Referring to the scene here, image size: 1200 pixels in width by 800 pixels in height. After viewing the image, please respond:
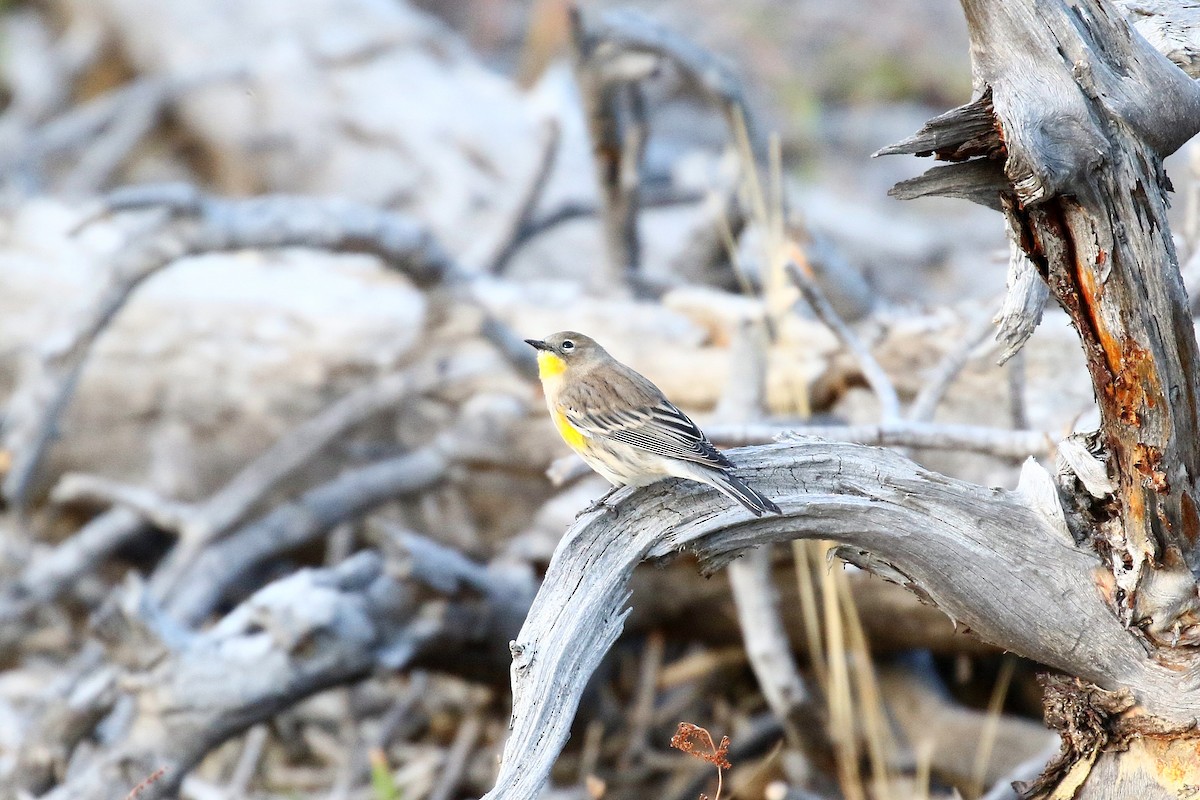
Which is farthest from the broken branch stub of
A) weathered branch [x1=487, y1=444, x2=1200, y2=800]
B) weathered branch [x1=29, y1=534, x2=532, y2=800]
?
weathered branch [x1=29, y1=534, x2=532, y2=800]

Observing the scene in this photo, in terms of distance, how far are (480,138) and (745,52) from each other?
5065 mm

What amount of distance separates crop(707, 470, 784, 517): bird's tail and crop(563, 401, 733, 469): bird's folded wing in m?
0.16

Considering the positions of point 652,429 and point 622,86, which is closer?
point 652,429

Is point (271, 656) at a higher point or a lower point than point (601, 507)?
lower

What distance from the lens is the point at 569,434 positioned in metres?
3.50

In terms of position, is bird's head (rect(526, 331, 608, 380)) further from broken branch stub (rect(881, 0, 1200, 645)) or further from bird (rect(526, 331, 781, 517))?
broken branch stub (rect(881, 0, 1200, 645))

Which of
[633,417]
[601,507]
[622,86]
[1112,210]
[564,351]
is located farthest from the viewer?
[622,86]

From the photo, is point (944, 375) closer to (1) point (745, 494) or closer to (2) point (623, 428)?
(2) point (623, 428)

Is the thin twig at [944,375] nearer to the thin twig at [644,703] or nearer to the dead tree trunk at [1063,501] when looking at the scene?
the dead tree trunk at [1063,501]

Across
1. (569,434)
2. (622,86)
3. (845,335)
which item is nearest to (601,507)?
(569,434)

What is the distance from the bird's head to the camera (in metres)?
3.97

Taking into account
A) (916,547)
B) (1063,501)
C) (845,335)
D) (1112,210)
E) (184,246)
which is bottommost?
(184,246)

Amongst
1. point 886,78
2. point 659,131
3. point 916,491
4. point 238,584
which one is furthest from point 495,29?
point 916,491

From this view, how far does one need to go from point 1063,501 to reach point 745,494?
0.70 meters
